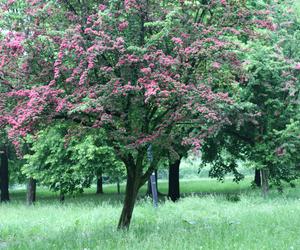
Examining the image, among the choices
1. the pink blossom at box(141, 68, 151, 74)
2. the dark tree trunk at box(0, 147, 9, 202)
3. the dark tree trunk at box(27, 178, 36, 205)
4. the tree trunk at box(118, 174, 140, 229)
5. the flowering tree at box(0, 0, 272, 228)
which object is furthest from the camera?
the dark tree trunk at box(0, 147, 9, 202)

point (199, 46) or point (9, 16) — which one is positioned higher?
point (9, 16)

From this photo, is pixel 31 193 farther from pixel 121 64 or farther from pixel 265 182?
pixel 121 64

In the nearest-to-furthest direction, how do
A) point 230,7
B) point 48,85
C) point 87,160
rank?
point 48,85
point 230,7
point 87,160

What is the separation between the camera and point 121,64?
8.12 meters

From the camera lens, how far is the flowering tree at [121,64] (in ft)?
26.2

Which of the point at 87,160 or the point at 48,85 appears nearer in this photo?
the point at 48,85

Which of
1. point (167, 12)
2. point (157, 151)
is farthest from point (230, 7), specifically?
point (157, 151)

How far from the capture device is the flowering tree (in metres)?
7.98

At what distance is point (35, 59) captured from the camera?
8.57m

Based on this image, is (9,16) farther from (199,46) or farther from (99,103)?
(199,46)

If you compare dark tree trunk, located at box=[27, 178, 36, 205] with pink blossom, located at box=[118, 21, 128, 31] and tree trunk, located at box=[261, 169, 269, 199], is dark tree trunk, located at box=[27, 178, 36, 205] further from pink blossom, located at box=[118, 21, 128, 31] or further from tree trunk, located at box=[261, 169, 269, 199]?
pink blossom, located at box=[118, 21, 128, 31]

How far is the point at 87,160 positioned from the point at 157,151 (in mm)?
11807

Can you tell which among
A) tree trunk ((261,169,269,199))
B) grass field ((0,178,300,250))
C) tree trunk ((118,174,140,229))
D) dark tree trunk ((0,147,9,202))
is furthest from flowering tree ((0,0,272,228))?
dark tree trunk ((0,147,9,202))

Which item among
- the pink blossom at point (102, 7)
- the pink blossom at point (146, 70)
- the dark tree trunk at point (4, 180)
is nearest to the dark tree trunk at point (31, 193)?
the dark tree trunk at point (4, 180)
